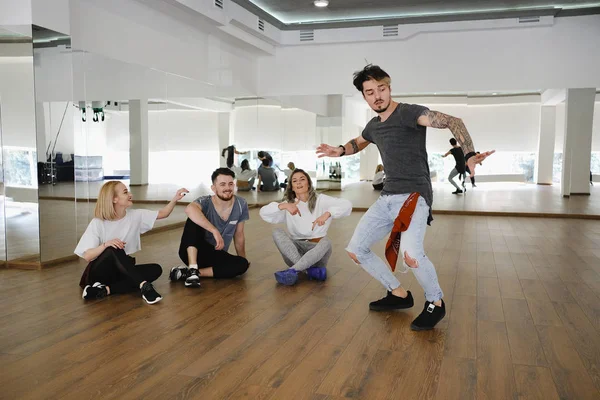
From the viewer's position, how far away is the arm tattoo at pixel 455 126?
2859 millimetres

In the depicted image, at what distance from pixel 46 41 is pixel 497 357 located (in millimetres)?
4517

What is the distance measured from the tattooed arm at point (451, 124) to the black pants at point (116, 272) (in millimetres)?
2292

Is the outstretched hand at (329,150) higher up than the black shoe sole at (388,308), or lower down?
higher up

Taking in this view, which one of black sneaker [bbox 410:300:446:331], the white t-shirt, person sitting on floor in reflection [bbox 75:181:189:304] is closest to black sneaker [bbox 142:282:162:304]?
person sitting on floor in reflection [bbox 75:181:189:304]

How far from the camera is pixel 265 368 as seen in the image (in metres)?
2.75

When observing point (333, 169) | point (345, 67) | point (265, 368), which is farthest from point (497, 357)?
point (333, 169)

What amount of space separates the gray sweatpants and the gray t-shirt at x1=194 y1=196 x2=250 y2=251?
37 cm

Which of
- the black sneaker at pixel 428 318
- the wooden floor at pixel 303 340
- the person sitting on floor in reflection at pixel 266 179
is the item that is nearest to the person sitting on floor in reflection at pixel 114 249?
the wooden floor at pixel 303 340

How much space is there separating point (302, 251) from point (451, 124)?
7.24 feet

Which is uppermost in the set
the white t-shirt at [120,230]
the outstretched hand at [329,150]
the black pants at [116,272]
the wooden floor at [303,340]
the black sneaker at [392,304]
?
the outstretched hand at [329,150]

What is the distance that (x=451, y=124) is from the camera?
2926 millimetres

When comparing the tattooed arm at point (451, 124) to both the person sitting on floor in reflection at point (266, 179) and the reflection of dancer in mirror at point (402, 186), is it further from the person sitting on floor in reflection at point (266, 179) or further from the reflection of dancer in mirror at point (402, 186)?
the person sitting on floor in reflection at point (266, 179)

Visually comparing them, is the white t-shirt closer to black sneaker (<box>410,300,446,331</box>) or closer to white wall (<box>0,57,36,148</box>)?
white wall (<box>0,57,36,148</box>)

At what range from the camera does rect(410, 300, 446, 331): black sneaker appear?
3.34m
